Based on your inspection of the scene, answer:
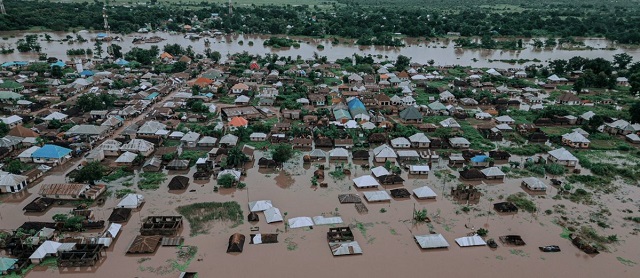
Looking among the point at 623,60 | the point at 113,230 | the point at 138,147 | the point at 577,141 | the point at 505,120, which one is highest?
the point at 623,60

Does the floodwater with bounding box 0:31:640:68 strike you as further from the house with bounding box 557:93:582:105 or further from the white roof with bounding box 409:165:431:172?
the white roof with bounding box 409:165:431:172

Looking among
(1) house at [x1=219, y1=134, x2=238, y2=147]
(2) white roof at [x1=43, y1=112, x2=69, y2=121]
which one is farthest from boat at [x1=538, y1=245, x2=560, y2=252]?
(2) white roof at [x1=43, y1=112, x2=69, y2=121]

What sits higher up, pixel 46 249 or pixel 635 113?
pixel 635 113

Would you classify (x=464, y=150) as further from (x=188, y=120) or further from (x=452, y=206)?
(x=188, y=120)

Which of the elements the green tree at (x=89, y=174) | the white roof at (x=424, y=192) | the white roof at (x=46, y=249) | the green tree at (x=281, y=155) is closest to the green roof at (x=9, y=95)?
the green tree at (x=89, y=174)

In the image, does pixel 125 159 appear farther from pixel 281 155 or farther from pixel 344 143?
pixel 344 143

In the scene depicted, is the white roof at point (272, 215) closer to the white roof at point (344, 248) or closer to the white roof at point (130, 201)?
the white roof at point (344, 248)

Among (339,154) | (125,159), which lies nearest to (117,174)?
(125,159)
